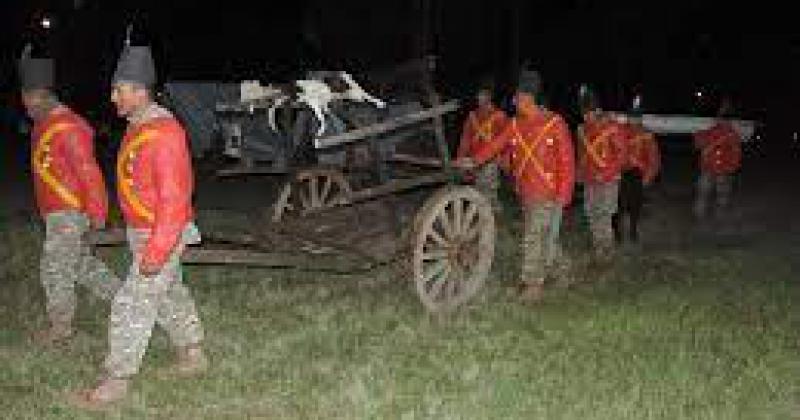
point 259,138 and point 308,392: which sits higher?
point 259,138

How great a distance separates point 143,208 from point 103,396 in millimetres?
1089

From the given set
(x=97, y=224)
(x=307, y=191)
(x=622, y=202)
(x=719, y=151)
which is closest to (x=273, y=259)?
(x=97, y=224)

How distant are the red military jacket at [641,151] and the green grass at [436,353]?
8.93 ft

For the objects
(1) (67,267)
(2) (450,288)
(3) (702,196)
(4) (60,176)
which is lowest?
(3) (702,196)

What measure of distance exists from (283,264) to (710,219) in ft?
32.8

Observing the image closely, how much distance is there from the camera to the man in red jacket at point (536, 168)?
10133 millimetres

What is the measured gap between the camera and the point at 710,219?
1700 centimetres

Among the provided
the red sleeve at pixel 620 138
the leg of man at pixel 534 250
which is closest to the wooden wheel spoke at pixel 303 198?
the leg of man at pixel 534 250

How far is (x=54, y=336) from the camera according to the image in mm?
8273

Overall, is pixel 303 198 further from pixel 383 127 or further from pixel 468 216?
pixel 468 216

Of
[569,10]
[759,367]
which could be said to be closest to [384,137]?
[759,367]

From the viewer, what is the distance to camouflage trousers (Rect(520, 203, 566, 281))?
10297 mm

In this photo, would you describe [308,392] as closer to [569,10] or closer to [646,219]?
[646,219]

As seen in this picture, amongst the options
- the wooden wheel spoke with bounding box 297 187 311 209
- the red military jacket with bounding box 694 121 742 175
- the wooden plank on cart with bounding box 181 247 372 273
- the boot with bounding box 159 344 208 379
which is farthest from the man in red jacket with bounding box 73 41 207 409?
the red military jacket with bounding box 694 121 742 175
